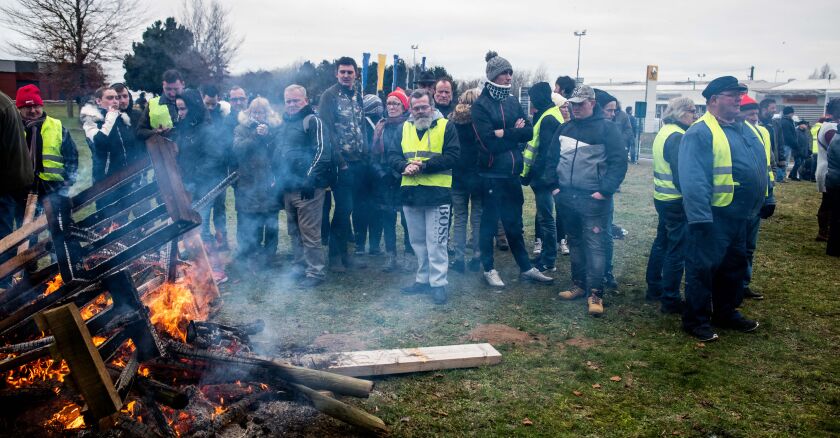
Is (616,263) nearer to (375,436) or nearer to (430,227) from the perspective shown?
(430,227)

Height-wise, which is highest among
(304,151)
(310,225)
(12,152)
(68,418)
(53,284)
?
(12,152)

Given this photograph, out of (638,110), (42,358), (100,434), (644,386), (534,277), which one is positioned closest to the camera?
(100,434)

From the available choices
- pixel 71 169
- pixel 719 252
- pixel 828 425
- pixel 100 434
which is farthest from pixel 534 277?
pixel 71 169

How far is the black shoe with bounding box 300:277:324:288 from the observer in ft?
22.6

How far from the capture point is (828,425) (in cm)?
385

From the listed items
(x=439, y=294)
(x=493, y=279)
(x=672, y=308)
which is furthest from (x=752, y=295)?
(x=439, y=294)

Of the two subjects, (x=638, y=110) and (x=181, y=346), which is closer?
(x=181, y=346)

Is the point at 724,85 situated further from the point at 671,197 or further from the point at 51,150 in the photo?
the point at 51,150

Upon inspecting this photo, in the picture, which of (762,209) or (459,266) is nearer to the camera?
(762,209)

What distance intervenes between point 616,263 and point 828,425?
422 cm

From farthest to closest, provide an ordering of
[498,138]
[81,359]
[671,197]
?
[498,138], [671,197], [81,359]

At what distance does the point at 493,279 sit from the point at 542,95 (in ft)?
7.87

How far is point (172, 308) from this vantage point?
4484 mm

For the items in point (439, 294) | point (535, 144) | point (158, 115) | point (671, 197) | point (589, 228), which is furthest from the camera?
point (158, 115)
